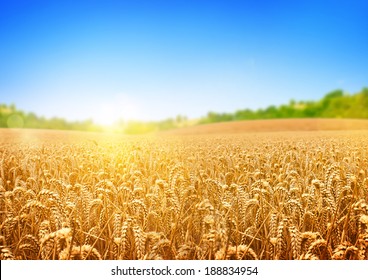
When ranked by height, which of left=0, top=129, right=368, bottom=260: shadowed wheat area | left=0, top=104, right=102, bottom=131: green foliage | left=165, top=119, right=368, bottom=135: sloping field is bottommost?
left=0, top=129, right=368, bottom=260: shadowed wheat area

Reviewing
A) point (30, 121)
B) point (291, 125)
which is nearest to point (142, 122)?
point (30, 121)

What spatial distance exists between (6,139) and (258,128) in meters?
15.3

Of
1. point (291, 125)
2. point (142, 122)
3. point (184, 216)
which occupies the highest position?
point (142, 122)

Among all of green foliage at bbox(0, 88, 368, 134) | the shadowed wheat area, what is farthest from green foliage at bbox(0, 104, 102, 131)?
the shadowed wheat area

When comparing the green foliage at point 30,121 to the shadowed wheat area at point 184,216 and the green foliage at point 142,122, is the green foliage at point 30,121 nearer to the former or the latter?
the green foliage at point 142,122

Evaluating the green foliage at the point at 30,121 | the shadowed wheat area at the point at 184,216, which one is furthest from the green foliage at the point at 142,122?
the shadowed wheat area at the point at 184,216

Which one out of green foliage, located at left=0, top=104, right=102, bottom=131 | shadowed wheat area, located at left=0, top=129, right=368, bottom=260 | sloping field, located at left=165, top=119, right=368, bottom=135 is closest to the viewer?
shadowed wheat area, located at left=0, top=129, right=368, bottom=260

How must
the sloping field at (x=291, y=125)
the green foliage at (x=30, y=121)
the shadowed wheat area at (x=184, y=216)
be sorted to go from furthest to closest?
the sloping field at (x=291, y=125) < the green foliage at (x=30, y=121) < the shadowed wheat area at (x=184, y=216)

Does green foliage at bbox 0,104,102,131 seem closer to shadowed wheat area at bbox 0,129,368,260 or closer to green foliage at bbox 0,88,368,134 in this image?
green foliage at bbox 0,88,368,134

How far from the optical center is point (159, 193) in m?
2.51

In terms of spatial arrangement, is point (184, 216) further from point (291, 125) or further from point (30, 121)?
point (291, 125)

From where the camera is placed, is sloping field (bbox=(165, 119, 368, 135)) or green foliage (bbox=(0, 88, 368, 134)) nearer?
green foliage (bbox=(0, 88, 368, 134))
